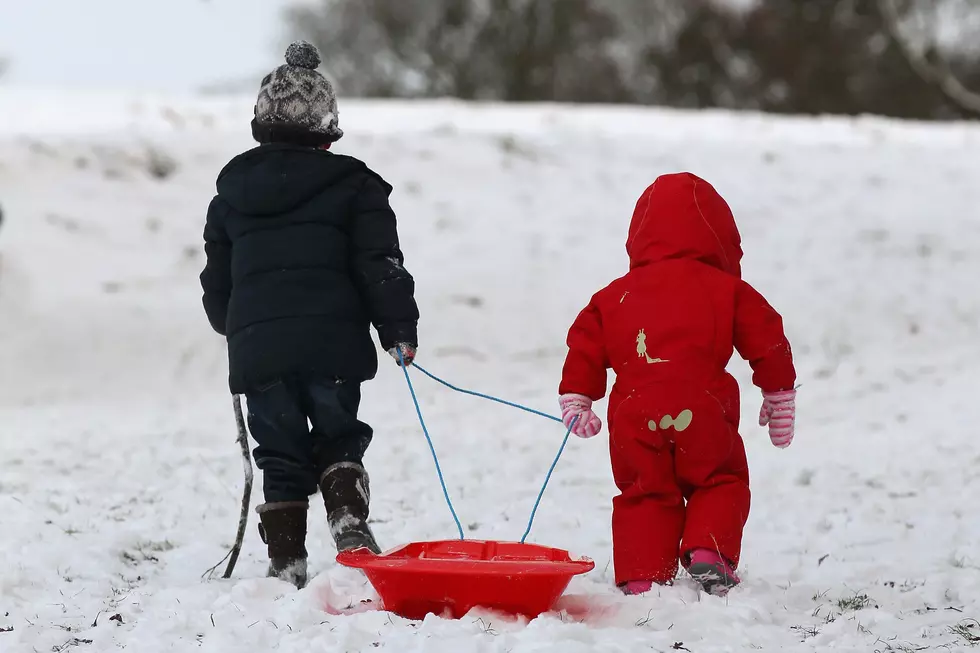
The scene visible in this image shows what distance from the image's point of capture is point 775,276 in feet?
35.3

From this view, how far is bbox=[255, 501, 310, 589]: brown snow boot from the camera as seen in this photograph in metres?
3.73

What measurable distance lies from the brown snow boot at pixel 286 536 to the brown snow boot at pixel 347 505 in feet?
0.41

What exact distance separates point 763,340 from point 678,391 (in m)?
0.33

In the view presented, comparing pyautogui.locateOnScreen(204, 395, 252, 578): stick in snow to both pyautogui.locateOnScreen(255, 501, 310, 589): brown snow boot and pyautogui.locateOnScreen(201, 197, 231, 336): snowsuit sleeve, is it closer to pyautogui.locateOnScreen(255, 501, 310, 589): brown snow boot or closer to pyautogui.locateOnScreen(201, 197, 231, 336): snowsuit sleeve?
pyautogui.locateOnScreen(255, 501, 310, 589): brown snow boot

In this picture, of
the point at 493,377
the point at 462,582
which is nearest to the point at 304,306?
the point at 462,582

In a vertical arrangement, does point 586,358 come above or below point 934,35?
below

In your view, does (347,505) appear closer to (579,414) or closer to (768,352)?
(579,414)

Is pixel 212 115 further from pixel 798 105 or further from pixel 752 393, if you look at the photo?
pixel 798 105

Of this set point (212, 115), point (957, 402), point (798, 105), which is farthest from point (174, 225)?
point (798, 105)

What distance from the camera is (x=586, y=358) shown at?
3678mm

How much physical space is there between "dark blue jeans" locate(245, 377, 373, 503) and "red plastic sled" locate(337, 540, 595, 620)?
1.85ft

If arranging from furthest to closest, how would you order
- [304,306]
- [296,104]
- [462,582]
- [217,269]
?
1. [217,269]
2. [296,104]
3. [304,306]
4. [462,582]

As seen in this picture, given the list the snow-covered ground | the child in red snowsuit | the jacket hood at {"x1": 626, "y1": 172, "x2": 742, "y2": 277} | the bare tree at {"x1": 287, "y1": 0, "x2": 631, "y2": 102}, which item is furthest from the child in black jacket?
the bare tree at {"x1": 287, "y1": 0, "x2": 631, "y2": 102}

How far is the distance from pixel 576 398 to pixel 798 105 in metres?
24.9
